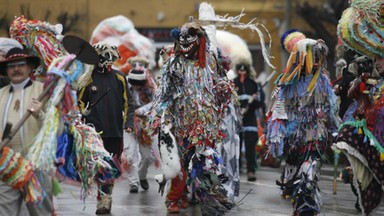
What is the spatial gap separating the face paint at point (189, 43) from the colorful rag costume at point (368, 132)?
1845 mm

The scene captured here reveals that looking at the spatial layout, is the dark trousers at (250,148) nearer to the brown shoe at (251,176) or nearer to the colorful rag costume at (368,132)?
the brown shoe at (251,176)

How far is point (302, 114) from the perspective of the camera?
1141 centimetres

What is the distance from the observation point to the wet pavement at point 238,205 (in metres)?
11.9

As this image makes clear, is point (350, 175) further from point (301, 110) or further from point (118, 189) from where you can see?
point (118, 189)

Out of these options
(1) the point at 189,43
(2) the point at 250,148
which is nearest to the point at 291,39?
(1) the point at 189,43

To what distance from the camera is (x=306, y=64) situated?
11.4m

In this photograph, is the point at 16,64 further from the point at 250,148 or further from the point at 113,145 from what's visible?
the point at 250,148

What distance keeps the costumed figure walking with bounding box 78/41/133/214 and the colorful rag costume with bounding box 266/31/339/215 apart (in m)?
1.83

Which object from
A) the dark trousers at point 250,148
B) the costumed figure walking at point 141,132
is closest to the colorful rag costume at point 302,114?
the costumed figure walking at point 141,132

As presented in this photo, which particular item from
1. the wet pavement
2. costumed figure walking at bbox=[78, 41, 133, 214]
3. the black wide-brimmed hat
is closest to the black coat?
costumed figure walking at bbox=[78, 41, 133, 214]

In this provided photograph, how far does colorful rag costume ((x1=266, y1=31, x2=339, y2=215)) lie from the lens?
37.0ft

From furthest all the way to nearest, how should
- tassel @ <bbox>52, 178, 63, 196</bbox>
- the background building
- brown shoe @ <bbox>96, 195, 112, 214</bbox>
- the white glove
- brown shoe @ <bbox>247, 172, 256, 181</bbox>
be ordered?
the background building
brown shoe @ <bbox>247, 172, 256, 181</bbox>
brown shoe @ <bbox>96, 195, 112, 214</bbox>
the white glove
tassel @ <bbox>52, 178, 63, 196</bbox>

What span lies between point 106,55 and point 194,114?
5.04 feet

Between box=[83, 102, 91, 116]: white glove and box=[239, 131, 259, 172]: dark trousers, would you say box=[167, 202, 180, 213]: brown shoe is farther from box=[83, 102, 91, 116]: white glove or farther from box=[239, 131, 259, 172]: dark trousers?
box=[239, 131, 259, 172]: dark trousers
